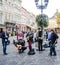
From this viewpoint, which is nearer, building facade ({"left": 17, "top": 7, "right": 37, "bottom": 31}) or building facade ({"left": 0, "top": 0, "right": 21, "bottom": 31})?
building facade ({"left": 0, "top": 0, "right": 21, "bottom": 31})

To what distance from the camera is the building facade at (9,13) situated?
74.8 metres

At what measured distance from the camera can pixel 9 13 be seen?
272ft

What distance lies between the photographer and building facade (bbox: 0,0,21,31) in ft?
245

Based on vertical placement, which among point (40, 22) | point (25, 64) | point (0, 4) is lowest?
point (25, 64)

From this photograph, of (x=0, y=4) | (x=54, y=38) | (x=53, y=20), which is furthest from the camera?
(x=53, y=20)

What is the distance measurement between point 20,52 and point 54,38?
11.8 ft

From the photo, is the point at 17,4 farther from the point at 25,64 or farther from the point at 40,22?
the point at 25,64

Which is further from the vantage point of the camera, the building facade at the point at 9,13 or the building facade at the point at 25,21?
the building facade at the point at 25,21

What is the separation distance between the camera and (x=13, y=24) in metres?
86.8

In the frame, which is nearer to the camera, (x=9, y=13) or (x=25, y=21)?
(x=9, y=13)

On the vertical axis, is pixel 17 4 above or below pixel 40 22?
above

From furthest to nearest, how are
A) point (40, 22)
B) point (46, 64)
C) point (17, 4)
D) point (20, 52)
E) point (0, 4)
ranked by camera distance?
1. point (17, 4)
2. point (0, 4)
3. point (40, 22)
4. point (20, 52)
5. point (46, 64)

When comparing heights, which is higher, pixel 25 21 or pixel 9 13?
pixel 9 13

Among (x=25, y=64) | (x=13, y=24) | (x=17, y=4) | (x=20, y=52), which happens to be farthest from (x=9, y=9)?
(x=25, y=64)
